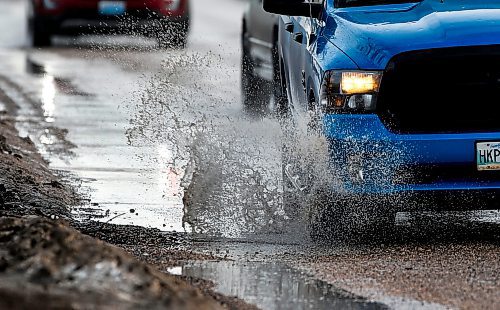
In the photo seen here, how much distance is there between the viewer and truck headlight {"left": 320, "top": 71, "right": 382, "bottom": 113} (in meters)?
8.53

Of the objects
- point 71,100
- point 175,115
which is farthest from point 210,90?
point 175,115

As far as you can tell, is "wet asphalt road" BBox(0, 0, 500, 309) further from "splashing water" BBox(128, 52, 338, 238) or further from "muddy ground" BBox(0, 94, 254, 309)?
"muddy ground" BBox(0, 94, 254, 309)

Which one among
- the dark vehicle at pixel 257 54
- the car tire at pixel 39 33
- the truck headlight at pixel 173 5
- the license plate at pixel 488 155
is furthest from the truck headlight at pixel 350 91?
the car tire at pixel 39 33

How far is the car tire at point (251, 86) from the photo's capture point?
14049 mm

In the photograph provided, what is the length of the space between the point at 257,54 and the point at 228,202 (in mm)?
5318

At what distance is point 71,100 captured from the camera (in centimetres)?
1666

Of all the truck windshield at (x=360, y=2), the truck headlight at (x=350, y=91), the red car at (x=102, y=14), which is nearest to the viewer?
the truck headlight at (x=350, y=91)

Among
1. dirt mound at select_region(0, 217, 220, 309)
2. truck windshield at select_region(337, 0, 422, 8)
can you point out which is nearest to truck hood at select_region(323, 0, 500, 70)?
truck windshield at select_region(337, 0, 422, 8)

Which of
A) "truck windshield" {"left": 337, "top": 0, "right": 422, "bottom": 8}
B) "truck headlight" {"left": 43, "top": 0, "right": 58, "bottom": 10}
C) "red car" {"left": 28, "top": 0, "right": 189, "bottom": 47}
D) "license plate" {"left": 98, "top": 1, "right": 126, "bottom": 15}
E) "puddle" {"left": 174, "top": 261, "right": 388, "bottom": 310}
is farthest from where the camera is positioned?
"truck headlight" {"left": 43, "top": 0, "right": 58, "bottom": 10}

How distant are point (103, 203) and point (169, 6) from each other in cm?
1421

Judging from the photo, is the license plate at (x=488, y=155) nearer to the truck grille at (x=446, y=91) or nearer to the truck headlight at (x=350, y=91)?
the truck grille at (x=446, y=91)

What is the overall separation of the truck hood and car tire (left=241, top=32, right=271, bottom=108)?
4.21m

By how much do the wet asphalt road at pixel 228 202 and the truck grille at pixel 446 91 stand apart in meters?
0.74

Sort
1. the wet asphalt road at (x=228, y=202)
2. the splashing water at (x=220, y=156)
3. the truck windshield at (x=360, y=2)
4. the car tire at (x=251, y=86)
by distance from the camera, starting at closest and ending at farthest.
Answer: the wet asphalt road at (x=228, y=202)
the splashing water at (x=220, y=156)
the truck windshield at (x=360, y=2)
the car tire at (x=251, y=86)
